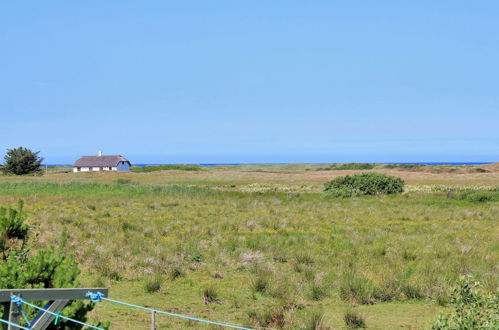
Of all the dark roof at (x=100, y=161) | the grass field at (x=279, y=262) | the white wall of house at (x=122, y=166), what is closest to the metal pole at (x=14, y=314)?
the grass field at (x=279, y=262)

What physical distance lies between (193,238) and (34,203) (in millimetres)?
→ 18773

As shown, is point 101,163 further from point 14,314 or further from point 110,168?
point 14,314

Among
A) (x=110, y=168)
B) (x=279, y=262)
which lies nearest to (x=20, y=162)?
(x=110, y=168)

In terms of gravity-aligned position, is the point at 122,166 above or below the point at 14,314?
above

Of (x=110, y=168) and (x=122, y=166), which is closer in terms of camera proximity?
(x=110, y=168)

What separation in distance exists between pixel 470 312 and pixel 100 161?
5783 inches

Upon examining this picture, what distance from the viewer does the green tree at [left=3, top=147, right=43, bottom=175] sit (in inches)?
4141

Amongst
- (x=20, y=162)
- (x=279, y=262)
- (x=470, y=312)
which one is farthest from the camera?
(x=20, y=162)

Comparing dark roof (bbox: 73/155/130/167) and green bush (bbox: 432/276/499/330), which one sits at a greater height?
dark roof (bbox: 73/155/130/167)

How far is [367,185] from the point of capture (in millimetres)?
50500

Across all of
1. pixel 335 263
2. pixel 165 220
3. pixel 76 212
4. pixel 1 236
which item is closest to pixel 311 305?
pixel 335 263

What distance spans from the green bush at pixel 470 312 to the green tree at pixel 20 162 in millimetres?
108928

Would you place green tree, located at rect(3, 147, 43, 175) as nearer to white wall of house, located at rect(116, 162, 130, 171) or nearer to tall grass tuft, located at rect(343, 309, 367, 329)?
white wall of house, located at rect(116, 162, 130, 171)

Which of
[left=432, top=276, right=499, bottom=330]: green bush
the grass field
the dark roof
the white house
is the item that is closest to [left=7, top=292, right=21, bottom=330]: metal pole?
[left=432, top=276, right=499, bottom=330]: green bush
